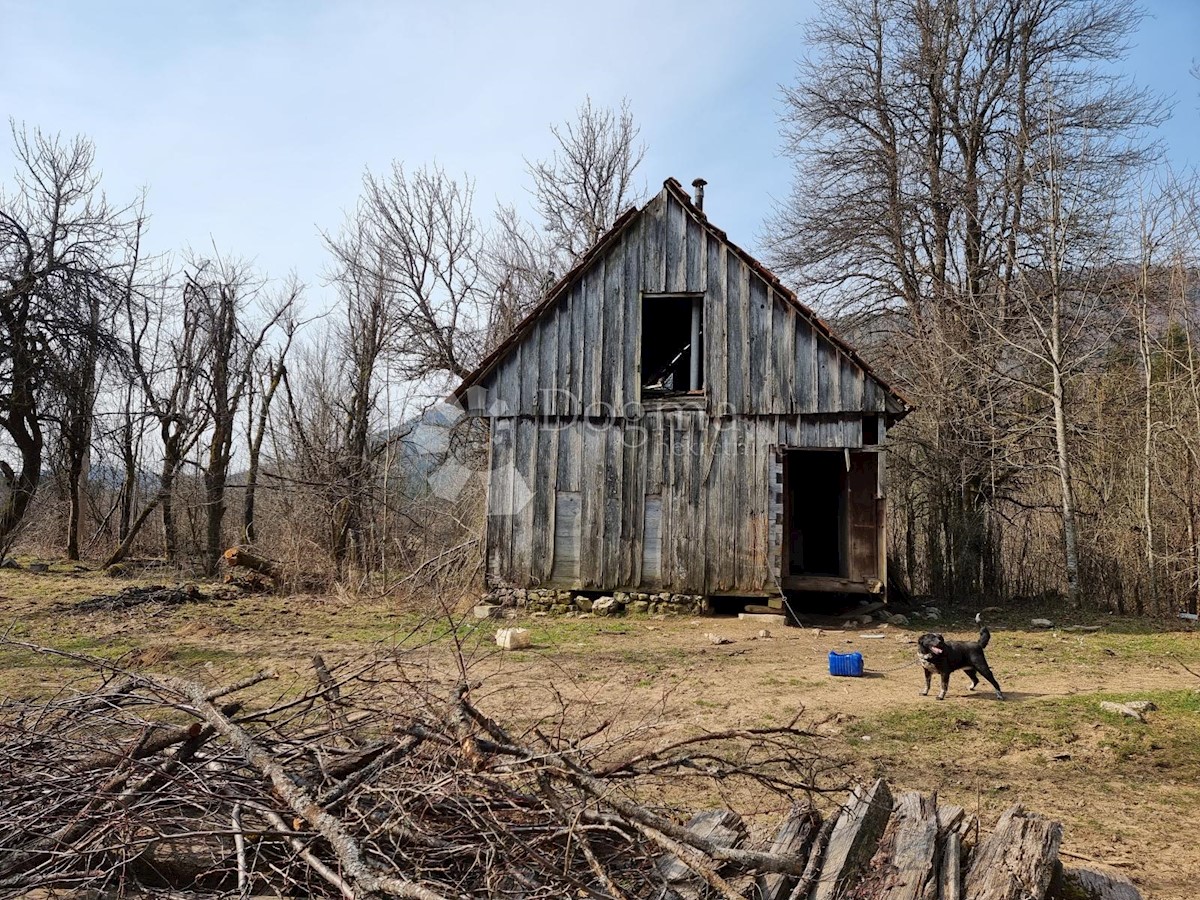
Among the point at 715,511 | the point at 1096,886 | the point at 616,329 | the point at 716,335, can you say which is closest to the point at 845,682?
the point at 715,511

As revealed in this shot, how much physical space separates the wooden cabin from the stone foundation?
0.51ft

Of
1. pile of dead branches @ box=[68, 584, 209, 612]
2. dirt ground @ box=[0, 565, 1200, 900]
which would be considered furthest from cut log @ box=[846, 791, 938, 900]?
pile of dead branches @ box=[68, 584, 209, 612]

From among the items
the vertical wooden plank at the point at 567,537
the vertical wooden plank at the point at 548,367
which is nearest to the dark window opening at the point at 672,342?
the vertical wooden plank at the point at 548,367

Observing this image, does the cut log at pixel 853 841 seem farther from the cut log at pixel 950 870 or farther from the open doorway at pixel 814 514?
the open doorway at pixel 814 514

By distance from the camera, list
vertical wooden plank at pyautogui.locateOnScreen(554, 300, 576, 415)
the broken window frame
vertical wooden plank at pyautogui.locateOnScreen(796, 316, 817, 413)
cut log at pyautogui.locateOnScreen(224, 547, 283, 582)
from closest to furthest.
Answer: vertical wooden plank at pyautogui.locateOnScreen(796, 316, 817, 413) < the broken window frame < vertical wooden plank at pyautogui.locateOnScreen(554, 300, 576, 415) < cut log at pyautogui.locateOnScreen(224, 547, 283, 582)

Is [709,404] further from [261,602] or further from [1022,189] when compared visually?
[1022,189]

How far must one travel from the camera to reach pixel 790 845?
143 inches

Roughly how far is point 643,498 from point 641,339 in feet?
9.50

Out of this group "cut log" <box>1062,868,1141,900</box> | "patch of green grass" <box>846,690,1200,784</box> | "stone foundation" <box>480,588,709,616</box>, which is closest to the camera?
"cut log" <box>1062,868,1141,900</box>

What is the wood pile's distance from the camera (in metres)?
3.14

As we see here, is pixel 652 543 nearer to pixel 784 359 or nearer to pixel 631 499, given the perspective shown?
pixel 631 499

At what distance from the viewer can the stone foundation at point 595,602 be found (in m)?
14.7

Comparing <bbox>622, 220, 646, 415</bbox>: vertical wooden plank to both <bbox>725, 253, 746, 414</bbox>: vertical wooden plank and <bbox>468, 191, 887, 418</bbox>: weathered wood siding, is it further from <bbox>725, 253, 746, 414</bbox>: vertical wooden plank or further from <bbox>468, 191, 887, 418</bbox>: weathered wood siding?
A: <bbox>725, 253, 746, 414</bbox>: vertical wooden plank

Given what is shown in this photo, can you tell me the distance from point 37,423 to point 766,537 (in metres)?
16.7
